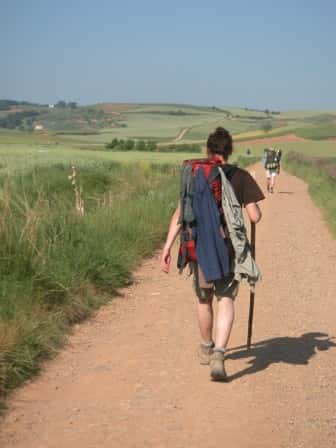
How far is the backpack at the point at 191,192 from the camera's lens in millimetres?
6098

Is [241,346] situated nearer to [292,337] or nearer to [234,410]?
[292,337]

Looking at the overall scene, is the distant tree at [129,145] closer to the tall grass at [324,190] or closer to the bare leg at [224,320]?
the tall grass at [324,190]

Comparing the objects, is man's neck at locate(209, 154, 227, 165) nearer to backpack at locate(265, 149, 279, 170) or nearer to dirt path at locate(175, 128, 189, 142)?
backpack at locate(265, 149, 279, 170)

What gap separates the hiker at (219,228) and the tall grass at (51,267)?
1441 millimetres

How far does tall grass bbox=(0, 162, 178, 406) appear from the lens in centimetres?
663

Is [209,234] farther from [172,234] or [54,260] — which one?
[54,260]

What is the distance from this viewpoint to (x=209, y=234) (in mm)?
6074

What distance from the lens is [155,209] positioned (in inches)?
578

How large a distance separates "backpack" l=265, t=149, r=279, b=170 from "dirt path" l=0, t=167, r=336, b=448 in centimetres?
1607

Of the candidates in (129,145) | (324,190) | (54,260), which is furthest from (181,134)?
(54,260)

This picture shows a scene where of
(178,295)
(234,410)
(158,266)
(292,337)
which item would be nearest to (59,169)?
(158,266)

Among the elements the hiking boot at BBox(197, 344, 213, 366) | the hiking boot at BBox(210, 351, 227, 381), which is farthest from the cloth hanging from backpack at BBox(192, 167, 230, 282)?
the hiking boot at BBox(197, 344, 213, 366)

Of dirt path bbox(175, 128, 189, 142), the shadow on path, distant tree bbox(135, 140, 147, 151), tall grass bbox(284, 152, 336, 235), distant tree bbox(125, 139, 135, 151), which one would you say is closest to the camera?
the shadow on path

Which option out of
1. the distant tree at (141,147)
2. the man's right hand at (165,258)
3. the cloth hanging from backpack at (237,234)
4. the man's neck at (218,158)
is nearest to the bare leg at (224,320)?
the cloth hanging from backpack at (237,234)
